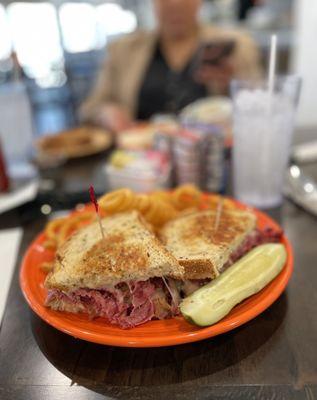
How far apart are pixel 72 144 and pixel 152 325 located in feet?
4.02

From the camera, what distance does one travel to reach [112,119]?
214 centimetres

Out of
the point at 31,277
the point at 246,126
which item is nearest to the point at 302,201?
the point at 246,126

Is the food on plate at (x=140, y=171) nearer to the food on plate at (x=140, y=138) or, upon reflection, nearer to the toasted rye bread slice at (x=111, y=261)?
the food on plate at (x=140, y=138)

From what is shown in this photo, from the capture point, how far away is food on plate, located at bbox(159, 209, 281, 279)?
→ 2.42 feet

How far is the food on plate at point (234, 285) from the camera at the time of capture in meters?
0.65

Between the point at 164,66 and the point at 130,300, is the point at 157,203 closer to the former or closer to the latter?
the point at 130,300

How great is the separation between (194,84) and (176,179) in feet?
4.12

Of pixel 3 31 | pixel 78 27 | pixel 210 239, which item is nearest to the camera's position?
pixel 210 239

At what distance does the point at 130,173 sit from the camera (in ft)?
4.13

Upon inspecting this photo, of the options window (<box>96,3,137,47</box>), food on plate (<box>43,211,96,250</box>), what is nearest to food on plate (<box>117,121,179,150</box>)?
food on plate (<box>43,211,96,250</box>)

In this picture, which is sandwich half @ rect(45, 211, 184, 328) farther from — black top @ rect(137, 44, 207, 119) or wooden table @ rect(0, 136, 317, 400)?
black top @ rect(137, 44, 207, 119)

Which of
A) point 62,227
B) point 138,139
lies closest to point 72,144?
point 138,139

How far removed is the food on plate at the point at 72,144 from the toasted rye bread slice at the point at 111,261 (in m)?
0.88

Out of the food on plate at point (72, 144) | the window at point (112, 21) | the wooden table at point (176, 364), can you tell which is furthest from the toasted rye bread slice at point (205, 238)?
the window at point (112, 21)
